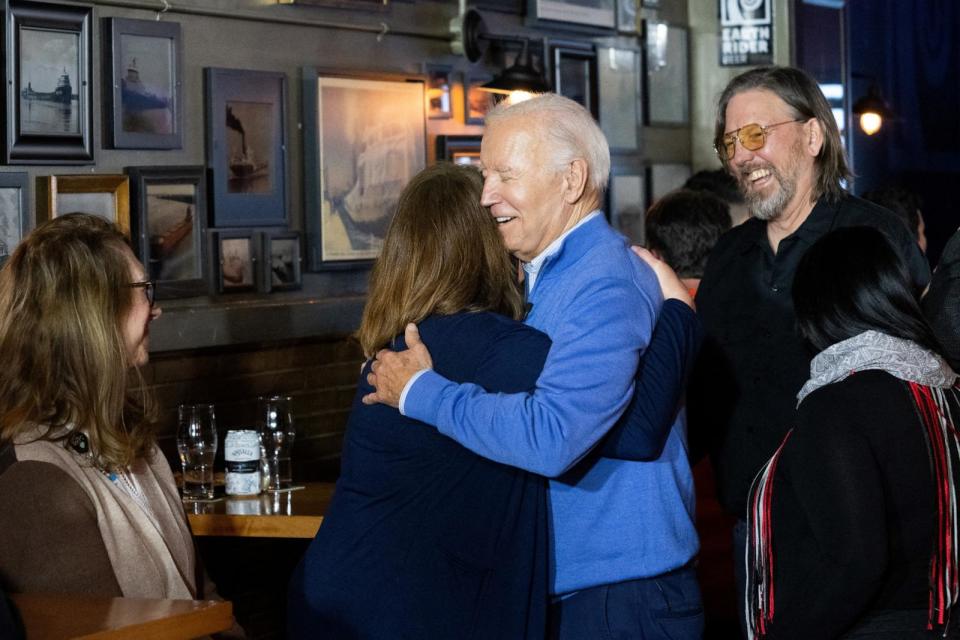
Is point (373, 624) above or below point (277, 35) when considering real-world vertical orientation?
below

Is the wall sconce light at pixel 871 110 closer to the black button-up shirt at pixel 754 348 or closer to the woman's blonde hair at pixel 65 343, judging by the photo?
the black button-up shirt at pixel 754 348

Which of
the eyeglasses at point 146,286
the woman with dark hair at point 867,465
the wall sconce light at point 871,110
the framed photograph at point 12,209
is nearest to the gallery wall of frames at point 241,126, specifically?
the framed photograph at point 12,209

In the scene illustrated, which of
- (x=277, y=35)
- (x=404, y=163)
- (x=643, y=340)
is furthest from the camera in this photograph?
(x=404, y=163)

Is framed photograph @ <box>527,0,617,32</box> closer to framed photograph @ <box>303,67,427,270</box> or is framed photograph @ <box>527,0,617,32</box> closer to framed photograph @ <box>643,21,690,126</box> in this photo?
framed photograph @ <box>643,21,690,126</box>

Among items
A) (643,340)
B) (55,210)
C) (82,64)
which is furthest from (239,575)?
(643,340)

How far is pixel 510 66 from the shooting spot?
549 centimetres

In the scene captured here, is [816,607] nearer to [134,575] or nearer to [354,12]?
[134,575]

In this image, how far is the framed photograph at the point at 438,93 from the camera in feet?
17.5

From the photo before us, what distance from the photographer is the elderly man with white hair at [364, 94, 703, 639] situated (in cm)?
204

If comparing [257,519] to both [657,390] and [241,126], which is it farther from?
[241,126]

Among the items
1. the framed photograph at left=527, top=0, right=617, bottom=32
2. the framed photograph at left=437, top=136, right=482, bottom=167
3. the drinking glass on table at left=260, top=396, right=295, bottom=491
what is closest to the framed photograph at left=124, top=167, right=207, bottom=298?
the drinking glass on table at left=260, top=396, right=295, bottom=491

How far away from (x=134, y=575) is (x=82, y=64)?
7.49ft

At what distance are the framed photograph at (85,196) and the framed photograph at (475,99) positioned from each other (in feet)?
5.54

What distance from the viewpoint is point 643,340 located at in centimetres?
213
